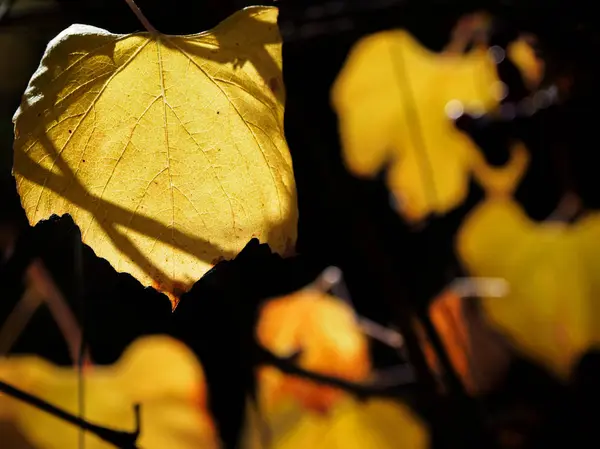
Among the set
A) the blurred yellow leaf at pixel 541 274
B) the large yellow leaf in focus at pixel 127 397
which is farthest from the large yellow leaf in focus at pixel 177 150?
the blurred yellow leaf at pixel 541 274

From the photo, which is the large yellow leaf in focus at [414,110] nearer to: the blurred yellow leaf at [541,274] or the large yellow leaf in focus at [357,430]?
the blurred yellow leaf at [541,274]

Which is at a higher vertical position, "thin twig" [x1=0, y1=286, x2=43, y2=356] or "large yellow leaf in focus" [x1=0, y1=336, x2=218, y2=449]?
"thin twig" [x1=0, y1=286, x2=43, y2=356]

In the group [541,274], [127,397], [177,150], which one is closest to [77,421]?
[177,150]

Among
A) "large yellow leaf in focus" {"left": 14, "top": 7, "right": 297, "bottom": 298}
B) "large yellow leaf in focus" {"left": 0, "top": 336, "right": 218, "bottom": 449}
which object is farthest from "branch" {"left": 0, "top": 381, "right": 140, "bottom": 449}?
"large yellow leaf in focus" {"left": 0, "top": 336, "right": 218, "bottom": 449}

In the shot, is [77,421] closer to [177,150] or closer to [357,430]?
[177,150]

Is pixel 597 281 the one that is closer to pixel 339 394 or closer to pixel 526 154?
pixel 526 154

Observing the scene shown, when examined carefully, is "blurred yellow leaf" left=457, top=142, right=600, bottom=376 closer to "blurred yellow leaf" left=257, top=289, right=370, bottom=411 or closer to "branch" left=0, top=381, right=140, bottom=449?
"blurred yellow leaf" left=257, top=289, right=370, bottom=411

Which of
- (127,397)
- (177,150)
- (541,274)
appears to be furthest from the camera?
(541,274)
